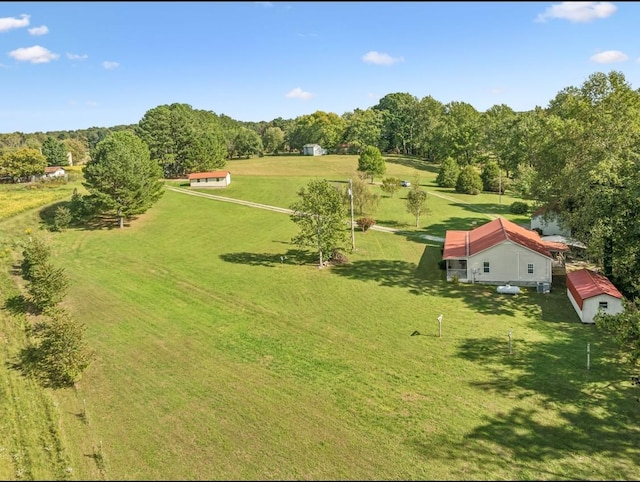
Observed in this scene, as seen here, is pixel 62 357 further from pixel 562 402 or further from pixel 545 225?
pixel 545 225

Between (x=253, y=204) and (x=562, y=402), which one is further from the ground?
(x=253, y=204)

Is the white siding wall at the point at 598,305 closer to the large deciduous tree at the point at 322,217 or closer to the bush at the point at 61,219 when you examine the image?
the large deciduous tree at the point at 322,217

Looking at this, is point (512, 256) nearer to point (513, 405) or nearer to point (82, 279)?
point (513, 405)

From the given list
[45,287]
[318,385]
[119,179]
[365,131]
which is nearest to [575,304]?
[318,385]

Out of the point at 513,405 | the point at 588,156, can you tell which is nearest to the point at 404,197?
the point at 588,156

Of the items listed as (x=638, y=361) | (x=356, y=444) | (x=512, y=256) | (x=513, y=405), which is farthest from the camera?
(x=512, y=256)

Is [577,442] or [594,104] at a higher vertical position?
[594,104]

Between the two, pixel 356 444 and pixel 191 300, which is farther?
pixel 191 300
